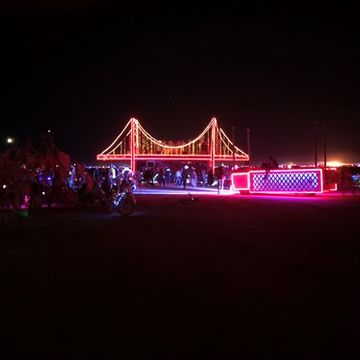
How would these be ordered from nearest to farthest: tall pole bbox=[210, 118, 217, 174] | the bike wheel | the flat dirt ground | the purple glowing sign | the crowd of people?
the flat dirt ground
the bike wheel
the purple glowing sign
the crowd of people
tall pole bbox=[210, 118, 217, 174]

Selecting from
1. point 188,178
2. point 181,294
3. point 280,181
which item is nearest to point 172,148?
point 188,178

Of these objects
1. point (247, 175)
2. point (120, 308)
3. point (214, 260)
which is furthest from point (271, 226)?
point (247, 175)

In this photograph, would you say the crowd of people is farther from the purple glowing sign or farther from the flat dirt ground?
the flat dirt ground

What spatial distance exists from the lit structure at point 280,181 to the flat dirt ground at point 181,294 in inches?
579

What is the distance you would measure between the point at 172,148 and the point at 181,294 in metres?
79.0

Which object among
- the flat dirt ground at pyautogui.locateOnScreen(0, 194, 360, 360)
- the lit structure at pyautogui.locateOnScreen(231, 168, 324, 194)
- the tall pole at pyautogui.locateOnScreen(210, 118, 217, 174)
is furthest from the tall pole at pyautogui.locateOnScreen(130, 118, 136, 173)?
the flat dirt ground at pyautogui.locateOnScreen(0, 194, 360, 360)

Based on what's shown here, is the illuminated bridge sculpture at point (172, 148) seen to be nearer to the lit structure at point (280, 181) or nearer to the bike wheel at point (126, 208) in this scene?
the lit structure at point (280, 181)

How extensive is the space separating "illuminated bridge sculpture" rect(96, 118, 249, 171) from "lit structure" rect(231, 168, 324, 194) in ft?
156

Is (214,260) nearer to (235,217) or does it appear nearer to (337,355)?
(337,355)

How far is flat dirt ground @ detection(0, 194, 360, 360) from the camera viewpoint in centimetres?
462

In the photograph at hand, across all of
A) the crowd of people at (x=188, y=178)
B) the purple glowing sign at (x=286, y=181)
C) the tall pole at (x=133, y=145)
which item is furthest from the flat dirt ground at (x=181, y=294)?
the tall pole at (x=133, y=145)

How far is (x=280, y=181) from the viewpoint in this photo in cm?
2883

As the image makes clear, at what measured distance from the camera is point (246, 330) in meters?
5.00

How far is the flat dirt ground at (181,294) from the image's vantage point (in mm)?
4621
